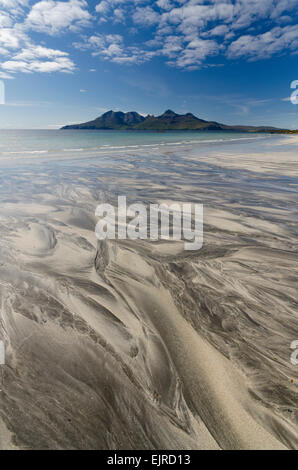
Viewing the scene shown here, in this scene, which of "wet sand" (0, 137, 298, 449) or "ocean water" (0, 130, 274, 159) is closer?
"wet sand" (0, 137, 298, 449)

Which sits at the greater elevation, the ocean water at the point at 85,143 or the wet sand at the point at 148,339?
the ocean water at the point at 85,143

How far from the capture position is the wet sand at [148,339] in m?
1.90

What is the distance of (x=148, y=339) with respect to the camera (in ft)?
8.95

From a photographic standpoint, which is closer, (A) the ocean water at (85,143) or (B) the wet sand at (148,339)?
(B) the wet sand at (148,339)

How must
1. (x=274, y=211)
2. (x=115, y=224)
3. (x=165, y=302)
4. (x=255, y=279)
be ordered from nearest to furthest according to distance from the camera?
(x=165, y=302) < (x=255, y=279) < (x=115, y=224) < (x=274, y=211)

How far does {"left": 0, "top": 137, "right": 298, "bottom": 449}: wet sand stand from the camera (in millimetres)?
1899

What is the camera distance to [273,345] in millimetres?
2645

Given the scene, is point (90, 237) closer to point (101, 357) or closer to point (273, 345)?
point (101, 357)

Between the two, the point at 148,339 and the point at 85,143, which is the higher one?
the point at 85,143

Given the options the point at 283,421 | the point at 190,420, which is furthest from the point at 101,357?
the point at 283,421

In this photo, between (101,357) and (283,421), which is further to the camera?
(101,357)

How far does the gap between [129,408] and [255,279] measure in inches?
109

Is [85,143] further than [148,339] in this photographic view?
Yes
